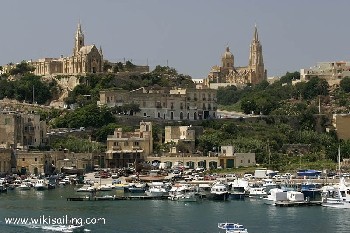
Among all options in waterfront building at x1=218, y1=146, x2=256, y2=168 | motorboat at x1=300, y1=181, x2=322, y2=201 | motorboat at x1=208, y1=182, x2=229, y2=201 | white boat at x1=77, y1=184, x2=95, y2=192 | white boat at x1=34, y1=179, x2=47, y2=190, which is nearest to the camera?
motorboat at x1=208, y1=182, x2=229, y2=201

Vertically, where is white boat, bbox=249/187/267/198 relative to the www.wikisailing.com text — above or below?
above

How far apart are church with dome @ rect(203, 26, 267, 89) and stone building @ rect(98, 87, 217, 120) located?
4853cm

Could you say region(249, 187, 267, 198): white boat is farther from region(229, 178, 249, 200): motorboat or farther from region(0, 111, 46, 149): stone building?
region(0, 111, 46, 149): stone building

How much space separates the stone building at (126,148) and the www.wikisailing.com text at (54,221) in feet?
91.2

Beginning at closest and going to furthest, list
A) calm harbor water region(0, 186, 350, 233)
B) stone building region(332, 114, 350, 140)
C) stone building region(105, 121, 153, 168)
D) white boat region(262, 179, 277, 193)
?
calm harbor water region(0, 186, 350, 233) < white boat region(262, 179, 277, 193) < stone building region(105, 121, 153, 168) < stone building region(332, 114, 350, 140)

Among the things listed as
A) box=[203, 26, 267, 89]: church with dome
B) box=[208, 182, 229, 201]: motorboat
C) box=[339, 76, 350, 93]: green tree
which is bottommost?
box=[208, 182, 229, 201]: motorboat

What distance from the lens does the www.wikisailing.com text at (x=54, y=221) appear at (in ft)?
180

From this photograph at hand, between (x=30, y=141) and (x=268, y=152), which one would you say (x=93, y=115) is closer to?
(x=30, y=141)

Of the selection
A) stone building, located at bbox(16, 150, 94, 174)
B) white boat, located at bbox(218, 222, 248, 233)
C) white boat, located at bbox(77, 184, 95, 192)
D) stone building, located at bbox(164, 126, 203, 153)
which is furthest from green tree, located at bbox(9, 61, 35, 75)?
white boat, located at bbox(218, 222, 248, 233)

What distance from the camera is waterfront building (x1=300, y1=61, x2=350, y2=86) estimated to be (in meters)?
128

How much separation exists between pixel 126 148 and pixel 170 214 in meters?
26.0

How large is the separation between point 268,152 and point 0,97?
29.5 m

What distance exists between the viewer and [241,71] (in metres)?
154

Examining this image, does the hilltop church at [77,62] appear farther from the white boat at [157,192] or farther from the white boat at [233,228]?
the white boat at [233,228]
